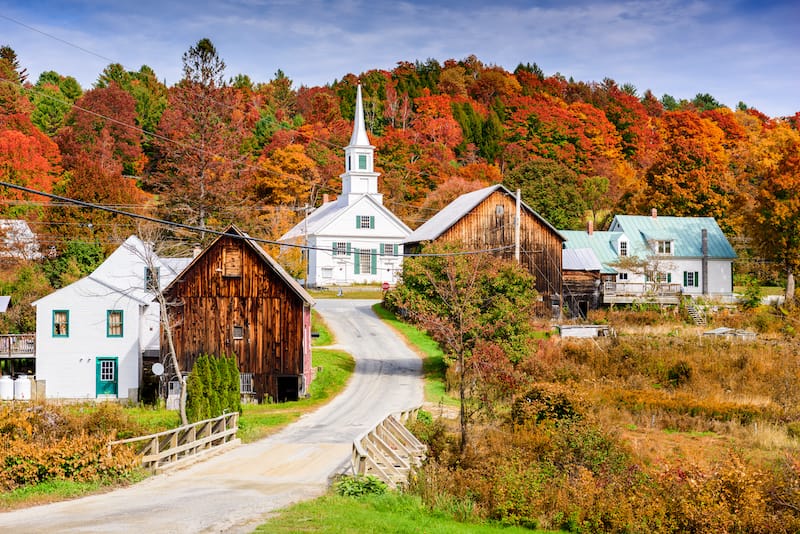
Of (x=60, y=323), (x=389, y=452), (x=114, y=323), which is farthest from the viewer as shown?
(x=114, y=323)

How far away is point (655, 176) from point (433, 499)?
202ft

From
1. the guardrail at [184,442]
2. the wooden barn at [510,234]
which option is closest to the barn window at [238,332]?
the guardrail at [184,442]

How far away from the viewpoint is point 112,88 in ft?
314

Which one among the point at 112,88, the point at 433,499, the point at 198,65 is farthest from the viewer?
the point at 112,88

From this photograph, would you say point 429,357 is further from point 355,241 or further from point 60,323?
point 355,241

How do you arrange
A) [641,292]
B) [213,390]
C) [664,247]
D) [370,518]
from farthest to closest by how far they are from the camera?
[664,247] < [641,292] < [213,390] < [370,518]

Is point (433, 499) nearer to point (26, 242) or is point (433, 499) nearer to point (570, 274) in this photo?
point (570, 274)

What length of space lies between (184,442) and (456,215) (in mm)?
31649

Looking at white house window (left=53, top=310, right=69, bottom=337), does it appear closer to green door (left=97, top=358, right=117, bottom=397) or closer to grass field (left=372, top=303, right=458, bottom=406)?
green door (left=97, top=358, right=117, bottom=397)

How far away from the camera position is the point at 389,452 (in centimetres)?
2194

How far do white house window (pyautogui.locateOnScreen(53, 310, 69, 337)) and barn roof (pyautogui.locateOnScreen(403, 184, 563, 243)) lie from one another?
70.0 feet

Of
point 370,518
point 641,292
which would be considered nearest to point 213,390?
point 370,518

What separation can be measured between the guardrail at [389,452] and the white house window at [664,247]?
3906 cm

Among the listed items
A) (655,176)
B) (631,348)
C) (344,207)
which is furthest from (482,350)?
(655,176)
